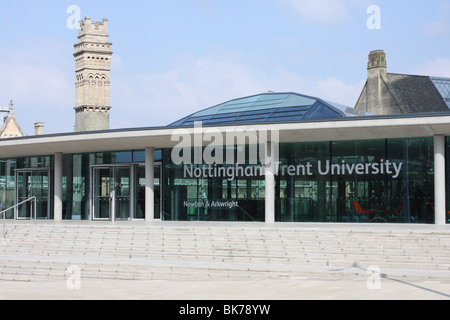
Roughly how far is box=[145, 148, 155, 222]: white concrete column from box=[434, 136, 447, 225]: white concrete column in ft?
35.7

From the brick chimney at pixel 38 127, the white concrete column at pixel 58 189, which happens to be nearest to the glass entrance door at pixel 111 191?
the white concrete column at pixel 58 189

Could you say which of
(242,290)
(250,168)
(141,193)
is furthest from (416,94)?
(242,290)

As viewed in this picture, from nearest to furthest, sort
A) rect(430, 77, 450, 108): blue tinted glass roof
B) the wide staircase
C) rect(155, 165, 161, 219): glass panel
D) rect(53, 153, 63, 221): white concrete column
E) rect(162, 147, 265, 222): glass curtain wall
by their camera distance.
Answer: the wide staircase < rect(162, 147, 265, 222): glass curtain wall < rect(155, 165, 161, 219): glass panel < rect(53, 153, 63, 221): white concrete column < rect(430, 77, 450, 108): blue tinted glass roof

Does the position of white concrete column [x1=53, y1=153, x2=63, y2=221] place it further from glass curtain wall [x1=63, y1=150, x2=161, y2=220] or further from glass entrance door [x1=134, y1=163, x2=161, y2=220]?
glass entrance door [x1=134, y1=163, x2=161, y2=220]

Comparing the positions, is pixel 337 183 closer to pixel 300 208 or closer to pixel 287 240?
pixel 300 208

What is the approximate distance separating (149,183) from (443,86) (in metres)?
35.0

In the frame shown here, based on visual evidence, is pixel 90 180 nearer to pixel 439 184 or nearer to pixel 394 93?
pixel 439 184

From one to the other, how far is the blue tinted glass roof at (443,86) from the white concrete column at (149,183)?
33.0 m

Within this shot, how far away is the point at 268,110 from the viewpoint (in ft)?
92.2

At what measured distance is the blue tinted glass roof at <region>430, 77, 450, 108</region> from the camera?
52875mm

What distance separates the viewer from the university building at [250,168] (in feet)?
74.7

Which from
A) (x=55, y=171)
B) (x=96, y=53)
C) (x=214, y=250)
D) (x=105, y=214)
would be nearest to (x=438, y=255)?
(x=214, y=250)

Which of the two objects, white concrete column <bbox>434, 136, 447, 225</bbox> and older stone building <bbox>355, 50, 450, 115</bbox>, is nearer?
white concrete column <bbox>434, 136, 447, 225</bbox>

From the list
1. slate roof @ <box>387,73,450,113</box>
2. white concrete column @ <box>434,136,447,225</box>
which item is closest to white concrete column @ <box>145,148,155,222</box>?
white concrete column @ <box>434,136,447,225</box>
